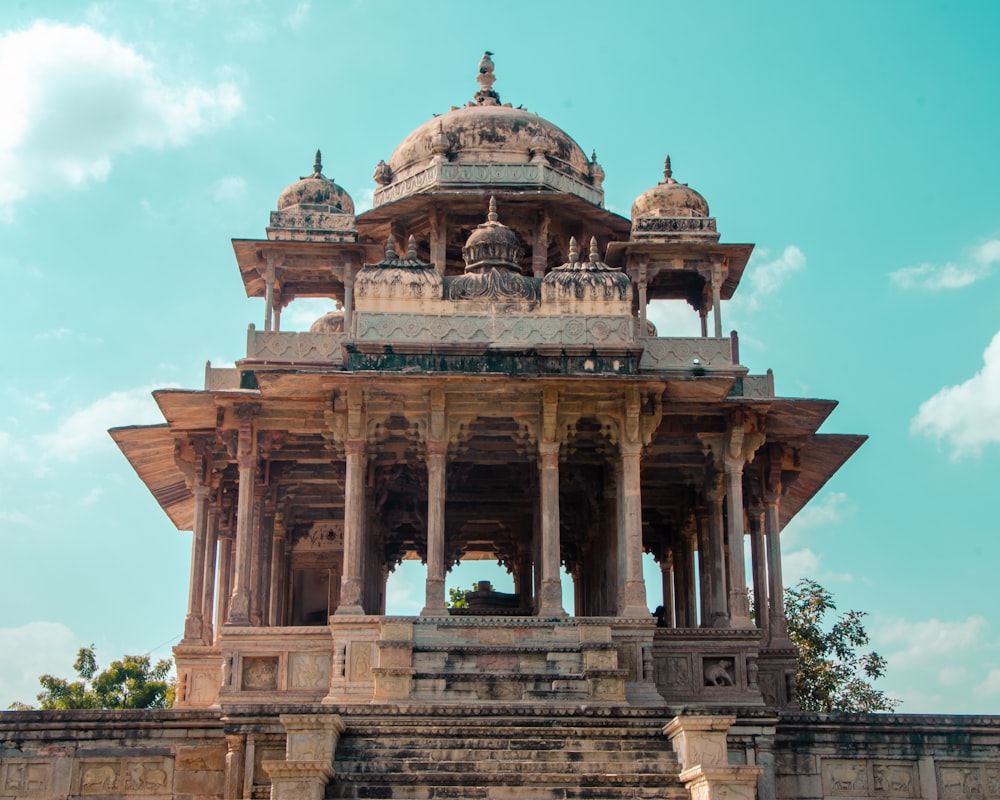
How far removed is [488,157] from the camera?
102 feet

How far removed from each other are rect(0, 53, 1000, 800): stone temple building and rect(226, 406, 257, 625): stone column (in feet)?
0.15

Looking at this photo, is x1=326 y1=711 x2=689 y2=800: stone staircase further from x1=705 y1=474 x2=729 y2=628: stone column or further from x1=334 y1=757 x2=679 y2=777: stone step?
x1=705 y1=474 x2=729 y2=628: stone column

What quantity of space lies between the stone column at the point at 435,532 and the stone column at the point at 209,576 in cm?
586

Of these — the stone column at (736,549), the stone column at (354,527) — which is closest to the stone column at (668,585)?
the stone column at (736,549)

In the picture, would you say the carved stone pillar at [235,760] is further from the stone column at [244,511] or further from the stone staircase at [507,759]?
the stone column at [244,511]

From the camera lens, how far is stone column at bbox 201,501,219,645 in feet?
90.7

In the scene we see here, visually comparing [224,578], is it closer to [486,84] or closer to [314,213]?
[314,213]

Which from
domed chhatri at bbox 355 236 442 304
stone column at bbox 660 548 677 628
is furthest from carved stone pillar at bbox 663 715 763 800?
stone column at bbox 660 548 677 628

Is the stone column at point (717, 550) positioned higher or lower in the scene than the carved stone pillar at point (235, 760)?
higher

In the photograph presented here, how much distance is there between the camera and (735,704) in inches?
926

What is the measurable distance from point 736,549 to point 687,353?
3.95 m

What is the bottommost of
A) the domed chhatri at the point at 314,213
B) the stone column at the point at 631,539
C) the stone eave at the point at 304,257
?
the stone column at the point at 631,539

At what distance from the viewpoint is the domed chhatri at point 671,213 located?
29.7 metres

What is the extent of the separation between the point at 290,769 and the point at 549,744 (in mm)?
3719
